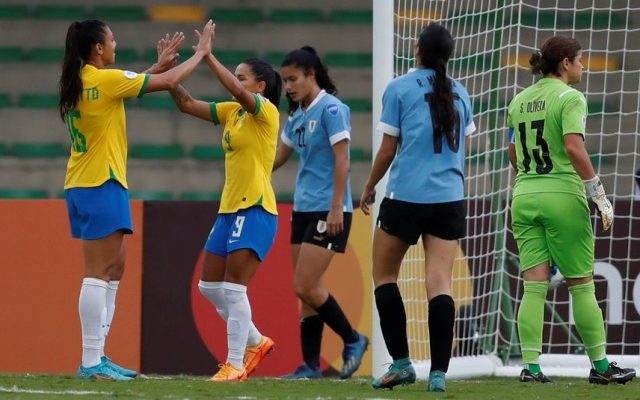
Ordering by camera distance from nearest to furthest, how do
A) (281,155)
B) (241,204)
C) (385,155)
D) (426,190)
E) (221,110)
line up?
(426,190)
(385,155)
(241,204)
(221,110)
(281,155)

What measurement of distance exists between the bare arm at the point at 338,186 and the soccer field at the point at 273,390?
81 centimetres

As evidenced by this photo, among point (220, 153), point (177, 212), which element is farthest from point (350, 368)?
point (220, 153)

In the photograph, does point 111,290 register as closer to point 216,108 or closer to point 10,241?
point 216,108

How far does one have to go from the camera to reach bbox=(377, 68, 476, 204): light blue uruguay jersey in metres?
5.46

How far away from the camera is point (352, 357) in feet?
23.7

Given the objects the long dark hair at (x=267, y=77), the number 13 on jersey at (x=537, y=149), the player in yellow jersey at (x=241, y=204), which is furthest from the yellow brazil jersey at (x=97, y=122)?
the number 13 on jersey at (x=537, y=149)

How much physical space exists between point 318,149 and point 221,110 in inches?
30.7

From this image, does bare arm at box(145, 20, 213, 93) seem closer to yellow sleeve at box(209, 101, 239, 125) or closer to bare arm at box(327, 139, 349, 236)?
yellow sleeve at box(209, 101, 239, 125)

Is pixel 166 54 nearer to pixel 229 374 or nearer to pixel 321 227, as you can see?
pixel 321 227

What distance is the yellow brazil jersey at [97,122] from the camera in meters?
5.87

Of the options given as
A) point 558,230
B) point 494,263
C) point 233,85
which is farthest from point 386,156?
point 494,263

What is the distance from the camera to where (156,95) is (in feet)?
41.0

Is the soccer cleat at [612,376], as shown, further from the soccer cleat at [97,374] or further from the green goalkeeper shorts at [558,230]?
the soccer cleat at [97,374]

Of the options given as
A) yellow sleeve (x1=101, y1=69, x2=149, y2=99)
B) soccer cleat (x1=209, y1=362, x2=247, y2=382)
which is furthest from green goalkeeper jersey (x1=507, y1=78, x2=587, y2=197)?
yellow sleeve (x1=101, y1=69, x2=149, y2=99)
